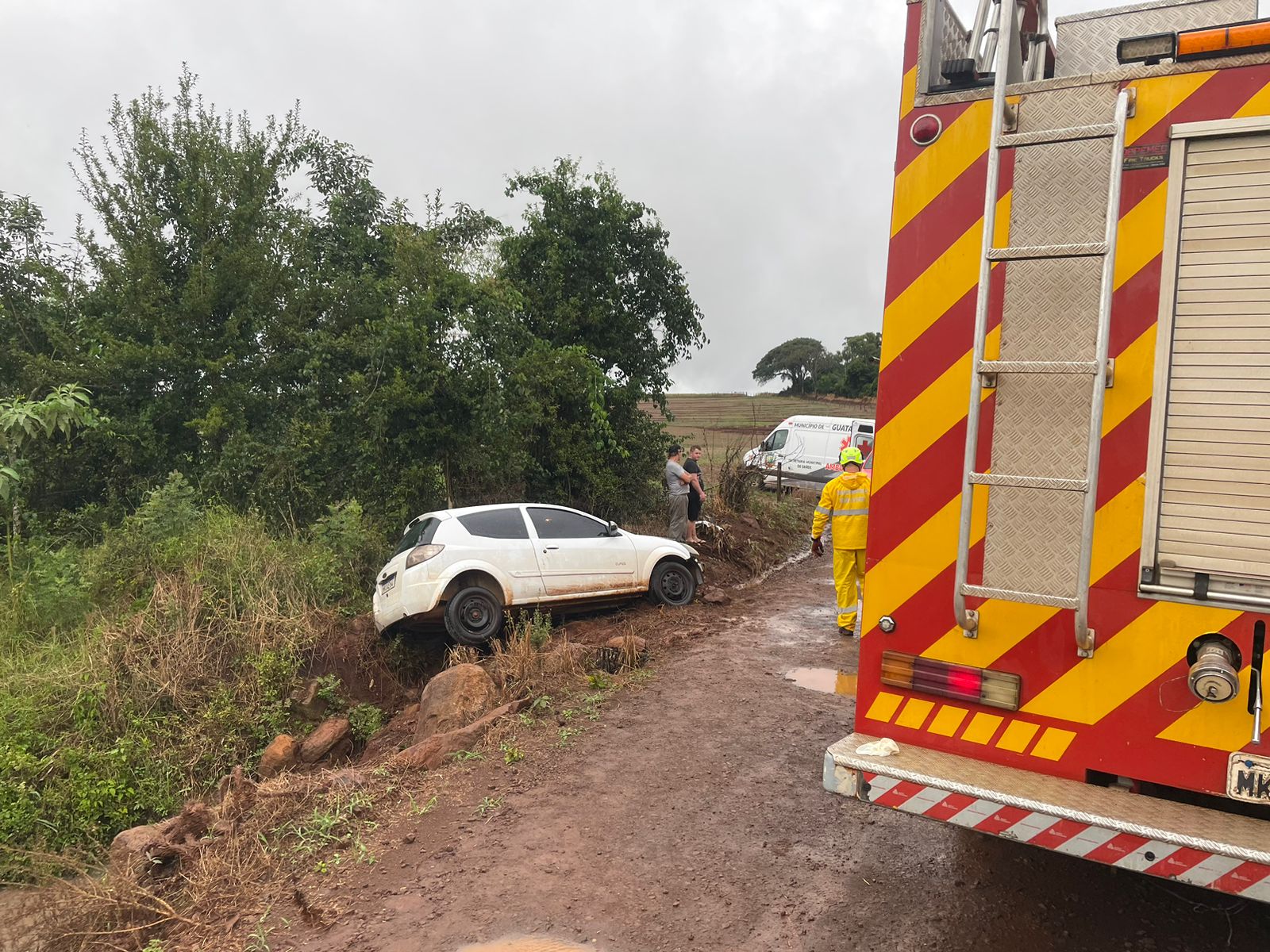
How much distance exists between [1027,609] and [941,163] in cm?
161

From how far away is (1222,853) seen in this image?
87.4 inches

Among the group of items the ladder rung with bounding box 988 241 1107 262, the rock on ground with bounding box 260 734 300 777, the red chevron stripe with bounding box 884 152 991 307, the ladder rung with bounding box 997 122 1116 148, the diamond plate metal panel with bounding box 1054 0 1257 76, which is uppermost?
the diamond plate metal panel with bounding box 1054 0 1257 76

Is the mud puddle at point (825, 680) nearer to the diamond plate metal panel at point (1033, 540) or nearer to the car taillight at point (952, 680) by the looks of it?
the car taillight at point (952, 680)

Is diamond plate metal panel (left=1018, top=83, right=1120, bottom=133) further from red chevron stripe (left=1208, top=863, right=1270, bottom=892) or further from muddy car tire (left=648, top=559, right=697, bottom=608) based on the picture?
muddy car tire (left=648, top=559, right=697, bottom=608)

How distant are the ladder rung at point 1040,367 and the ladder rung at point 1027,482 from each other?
0.34 m

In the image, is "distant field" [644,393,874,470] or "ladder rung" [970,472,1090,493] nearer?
"ladder rung" [970,472,1090,493]

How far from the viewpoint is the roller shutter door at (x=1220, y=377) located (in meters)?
2.39

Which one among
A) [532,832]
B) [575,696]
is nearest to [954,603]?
[532,832]

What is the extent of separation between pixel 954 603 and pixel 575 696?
3.93m

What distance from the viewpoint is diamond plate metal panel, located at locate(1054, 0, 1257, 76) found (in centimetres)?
319

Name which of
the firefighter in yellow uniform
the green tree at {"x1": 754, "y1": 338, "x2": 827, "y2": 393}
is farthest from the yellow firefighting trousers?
the green tree at {"x1": 754, "y1": 338, "x2": 827, "y2": 393}

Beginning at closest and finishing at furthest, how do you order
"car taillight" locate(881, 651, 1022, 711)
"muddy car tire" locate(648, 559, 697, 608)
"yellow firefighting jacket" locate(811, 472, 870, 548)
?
"car taillight" locate(881, 651, 1022, 711), "yellow firefighting jacket" locate(811, 472, 870, 548), "muddy car tire" locate(648, 559, 697, 608)

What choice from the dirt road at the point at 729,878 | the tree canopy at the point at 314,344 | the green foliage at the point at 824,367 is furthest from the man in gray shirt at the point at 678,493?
the green foliage at the point at 824,367

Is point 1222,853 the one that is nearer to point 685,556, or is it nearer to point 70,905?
point 70,905
